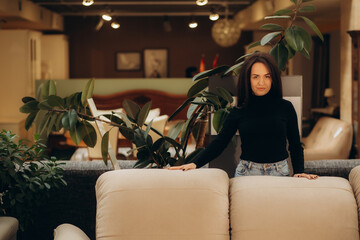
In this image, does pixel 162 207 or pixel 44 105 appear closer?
pixel 162 207

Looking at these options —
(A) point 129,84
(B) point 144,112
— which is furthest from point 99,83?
(B) point 144,112

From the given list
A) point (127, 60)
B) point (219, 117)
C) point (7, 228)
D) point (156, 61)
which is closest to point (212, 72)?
point (219, 117)

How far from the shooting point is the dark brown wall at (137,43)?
508 inches

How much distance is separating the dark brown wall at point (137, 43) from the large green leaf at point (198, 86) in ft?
33.6

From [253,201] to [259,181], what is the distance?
0.11 m

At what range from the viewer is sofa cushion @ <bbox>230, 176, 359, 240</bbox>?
187cm

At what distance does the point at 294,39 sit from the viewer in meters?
2.40

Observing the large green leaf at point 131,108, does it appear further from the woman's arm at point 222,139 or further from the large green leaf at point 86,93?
the woman's arm at point 222,139

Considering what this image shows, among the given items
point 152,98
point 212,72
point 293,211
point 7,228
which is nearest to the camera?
point 293,211

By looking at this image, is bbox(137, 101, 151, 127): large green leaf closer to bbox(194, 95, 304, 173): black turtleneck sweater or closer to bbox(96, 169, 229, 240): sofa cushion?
bbox(194, 95, 304, 173): black turtleneck sweater

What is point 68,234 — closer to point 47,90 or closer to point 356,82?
point 47,90

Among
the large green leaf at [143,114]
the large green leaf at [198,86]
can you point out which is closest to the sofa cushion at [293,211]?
the large green leaf at [143,114]

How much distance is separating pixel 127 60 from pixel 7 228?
1116 centimetres

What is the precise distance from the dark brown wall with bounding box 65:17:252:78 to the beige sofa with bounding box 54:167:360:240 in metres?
11.0
